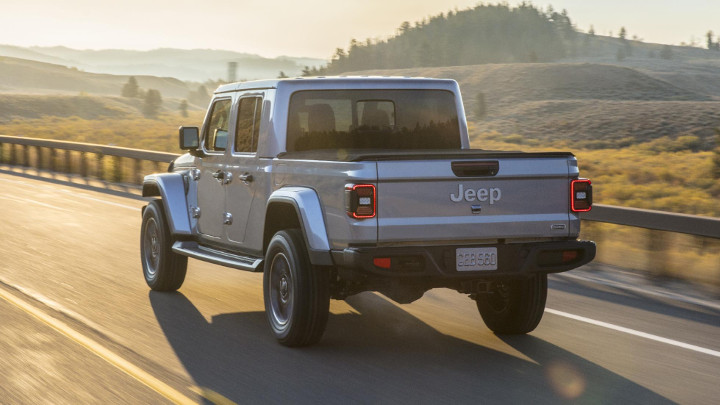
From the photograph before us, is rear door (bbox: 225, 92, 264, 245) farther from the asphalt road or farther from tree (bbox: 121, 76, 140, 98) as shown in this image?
tree (bbox: 121, 76, 140, 98)

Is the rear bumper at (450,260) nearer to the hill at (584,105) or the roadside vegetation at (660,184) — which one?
the roadside vegetation at (660,184)

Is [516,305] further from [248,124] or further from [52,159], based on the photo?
[52,159]

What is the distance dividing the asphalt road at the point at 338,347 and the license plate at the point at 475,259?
0.64 meters

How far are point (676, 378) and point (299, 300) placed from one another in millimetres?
2471

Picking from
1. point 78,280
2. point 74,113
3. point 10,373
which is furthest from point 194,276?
point 74,113

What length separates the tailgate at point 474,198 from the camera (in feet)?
20.4

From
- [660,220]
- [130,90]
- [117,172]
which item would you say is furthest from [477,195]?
[130,90]

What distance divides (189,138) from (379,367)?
3.29m

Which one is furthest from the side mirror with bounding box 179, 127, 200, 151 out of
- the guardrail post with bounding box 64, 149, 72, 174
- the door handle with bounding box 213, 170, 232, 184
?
the guardrail post with bounding box 64, 149, 72, 174

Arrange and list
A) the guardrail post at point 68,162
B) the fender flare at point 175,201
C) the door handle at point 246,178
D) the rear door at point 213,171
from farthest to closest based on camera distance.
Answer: the guardrail post at point 68,162 < the fender flare at point 175,201 < the rear door at point 213,171 < the door handle at point 246,178

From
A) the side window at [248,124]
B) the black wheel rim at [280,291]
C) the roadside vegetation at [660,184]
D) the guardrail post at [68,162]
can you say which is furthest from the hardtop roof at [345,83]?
the guardrail post at [68,162]

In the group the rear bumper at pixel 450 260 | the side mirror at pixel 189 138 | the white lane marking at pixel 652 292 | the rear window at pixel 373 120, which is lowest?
the white lane marking at pixel 652 292

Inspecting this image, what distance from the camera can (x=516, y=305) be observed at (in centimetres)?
738

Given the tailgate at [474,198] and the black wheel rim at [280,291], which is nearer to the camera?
the tailgate at [474,198]
